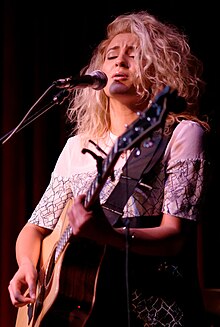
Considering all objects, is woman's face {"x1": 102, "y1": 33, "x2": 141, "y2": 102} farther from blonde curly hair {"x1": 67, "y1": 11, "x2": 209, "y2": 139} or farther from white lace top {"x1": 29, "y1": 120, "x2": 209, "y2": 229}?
white lace top {"x1": 29, "y1": 120, "x2": 209, "y2": 229}

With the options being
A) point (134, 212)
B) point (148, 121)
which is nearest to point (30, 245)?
point (134, 212)

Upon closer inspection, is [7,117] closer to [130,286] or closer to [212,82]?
[212,82]

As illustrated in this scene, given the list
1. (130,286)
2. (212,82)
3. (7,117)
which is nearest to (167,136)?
(130,286)

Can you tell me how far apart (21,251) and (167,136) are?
0.90m

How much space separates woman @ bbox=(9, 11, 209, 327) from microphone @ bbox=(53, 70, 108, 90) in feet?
0.67

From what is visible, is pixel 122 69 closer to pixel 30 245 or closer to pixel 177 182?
pixel 177 182

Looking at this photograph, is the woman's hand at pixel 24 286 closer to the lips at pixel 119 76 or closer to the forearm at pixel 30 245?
the forearm at pixel 30 245

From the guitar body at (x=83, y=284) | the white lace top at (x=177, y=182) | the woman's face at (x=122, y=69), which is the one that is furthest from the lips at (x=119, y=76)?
the guitar body at (x=83, y=284)

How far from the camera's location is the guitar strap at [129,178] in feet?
6.77

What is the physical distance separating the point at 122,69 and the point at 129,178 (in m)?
0.61

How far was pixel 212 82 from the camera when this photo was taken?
3.29 metres

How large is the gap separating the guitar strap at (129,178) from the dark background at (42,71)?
1257 millimetres

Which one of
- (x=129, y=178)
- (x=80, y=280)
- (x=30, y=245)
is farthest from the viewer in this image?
(x=30, y=245)

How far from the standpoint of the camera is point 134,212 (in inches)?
84.5
